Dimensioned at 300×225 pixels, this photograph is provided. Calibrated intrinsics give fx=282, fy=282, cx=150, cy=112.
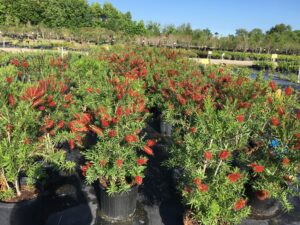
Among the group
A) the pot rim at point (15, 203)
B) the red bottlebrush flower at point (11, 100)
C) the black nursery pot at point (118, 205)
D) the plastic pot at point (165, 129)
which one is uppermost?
the red bottlebrush flower at point (11, 100)

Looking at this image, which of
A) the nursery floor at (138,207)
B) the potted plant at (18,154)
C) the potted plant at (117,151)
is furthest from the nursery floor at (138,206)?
the potted plant at (18,154)

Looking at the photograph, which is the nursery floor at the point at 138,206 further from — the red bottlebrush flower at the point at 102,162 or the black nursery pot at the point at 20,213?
the red bottlebrush flower at the point at 102,162

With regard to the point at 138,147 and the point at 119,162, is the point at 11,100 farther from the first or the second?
the point at 138,147

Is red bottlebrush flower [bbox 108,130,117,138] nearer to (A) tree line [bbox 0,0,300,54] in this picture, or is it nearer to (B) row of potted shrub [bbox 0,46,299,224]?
(B) row of potted shrub [bbox 0,46,299,224]

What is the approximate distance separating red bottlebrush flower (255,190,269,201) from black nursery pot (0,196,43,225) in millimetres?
2620

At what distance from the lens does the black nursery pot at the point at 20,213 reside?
293 centimetres

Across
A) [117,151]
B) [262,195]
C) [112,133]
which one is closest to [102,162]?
[117,151]

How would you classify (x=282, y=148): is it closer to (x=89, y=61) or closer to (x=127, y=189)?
(x=127, y=189)

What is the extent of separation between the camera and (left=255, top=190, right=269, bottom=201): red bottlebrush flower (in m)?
3.27

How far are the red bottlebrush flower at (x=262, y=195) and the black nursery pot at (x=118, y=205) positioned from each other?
4.91 ft

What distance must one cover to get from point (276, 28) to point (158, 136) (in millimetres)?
73532

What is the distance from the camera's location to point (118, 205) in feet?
11.1

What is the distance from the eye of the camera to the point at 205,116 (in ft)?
9.87

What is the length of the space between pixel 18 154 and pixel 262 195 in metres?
2.81
